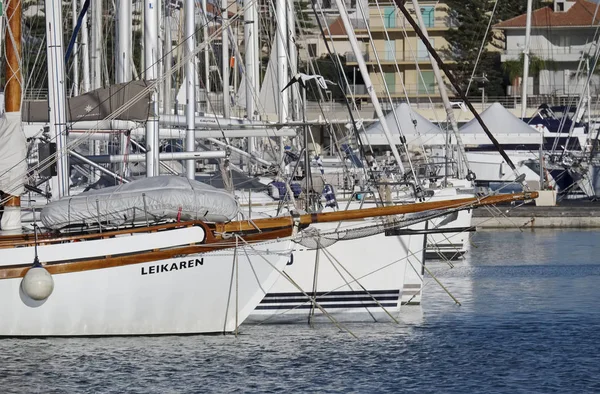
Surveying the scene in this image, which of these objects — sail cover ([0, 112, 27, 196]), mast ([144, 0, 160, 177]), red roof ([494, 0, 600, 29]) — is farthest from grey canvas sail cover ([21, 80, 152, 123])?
red roof ([494, 0, 600, 29])

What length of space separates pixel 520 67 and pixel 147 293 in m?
69.8

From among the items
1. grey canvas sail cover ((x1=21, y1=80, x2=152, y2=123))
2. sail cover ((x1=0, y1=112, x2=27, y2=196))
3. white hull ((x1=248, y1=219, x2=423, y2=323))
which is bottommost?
white hull ((x1=248, y1=219, x2=423, y2=323))

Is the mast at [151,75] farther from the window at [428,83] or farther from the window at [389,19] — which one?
the window at [389,19]

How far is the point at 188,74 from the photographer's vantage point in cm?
2333

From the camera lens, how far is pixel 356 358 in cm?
1931

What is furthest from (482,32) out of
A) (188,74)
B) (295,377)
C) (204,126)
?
(295,377)

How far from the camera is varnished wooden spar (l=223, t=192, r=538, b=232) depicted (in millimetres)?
20094

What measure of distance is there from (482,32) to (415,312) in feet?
216

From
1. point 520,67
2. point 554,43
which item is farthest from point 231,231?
point 554,43

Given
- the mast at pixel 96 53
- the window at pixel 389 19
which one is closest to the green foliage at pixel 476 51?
the window at pixel 389 19

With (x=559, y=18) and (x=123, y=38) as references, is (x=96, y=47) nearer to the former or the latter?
(x=123, y=38)

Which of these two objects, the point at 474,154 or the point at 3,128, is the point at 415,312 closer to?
the point at 3,128

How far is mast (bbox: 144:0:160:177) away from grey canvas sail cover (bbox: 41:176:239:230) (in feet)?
8.35

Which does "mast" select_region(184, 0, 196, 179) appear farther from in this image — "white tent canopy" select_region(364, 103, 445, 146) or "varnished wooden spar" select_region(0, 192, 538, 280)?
"white tent canopy" select_region(364, 103, 445, 146)
